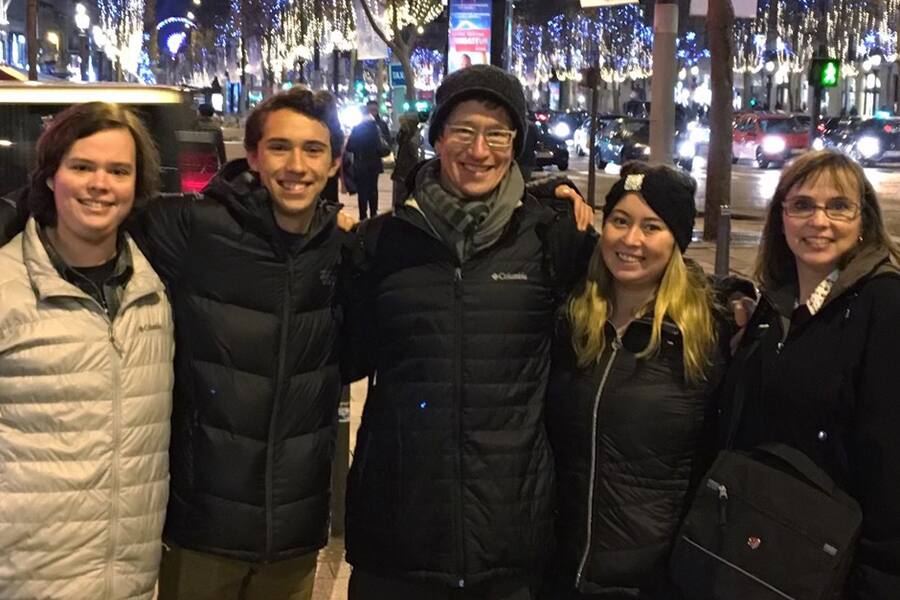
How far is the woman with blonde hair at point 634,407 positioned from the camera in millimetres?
3102

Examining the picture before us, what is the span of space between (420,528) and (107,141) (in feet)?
4.36

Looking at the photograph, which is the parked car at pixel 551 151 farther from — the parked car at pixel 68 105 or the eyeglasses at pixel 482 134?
the eyeglasses at pixel 482 134

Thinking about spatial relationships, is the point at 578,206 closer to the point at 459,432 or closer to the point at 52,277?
the point at 459,432

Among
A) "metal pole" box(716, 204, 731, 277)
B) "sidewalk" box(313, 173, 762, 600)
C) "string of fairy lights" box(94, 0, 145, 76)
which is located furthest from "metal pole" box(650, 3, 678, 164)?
"string of fairy lights" box(94, 0, 145, 76)

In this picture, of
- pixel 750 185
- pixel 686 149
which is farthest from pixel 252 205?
pixel 686 149

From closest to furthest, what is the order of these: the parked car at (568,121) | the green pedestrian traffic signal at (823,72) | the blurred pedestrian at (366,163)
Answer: the green pedestrian traffic signal at (823,72)
the blurred pedestrian at (366,163)
the parked car at (568,121)

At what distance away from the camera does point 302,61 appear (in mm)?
56156

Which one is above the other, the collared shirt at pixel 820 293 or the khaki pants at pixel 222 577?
the collared shirt at pixel 820 293

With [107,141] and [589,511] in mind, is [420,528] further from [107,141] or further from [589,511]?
[107,141]

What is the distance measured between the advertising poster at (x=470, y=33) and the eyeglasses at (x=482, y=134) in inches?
633

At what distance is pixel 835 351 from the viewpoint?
2.75 meters

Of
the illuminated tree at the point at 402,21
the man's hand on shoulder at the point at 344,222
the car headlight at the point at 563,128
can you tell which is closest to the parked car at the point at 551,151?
the illuminated tree at the point at 402,21

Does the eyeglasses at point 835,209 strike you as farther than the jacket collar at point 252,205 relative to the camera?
No

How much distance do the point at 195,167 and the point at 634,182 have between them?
169 inches
